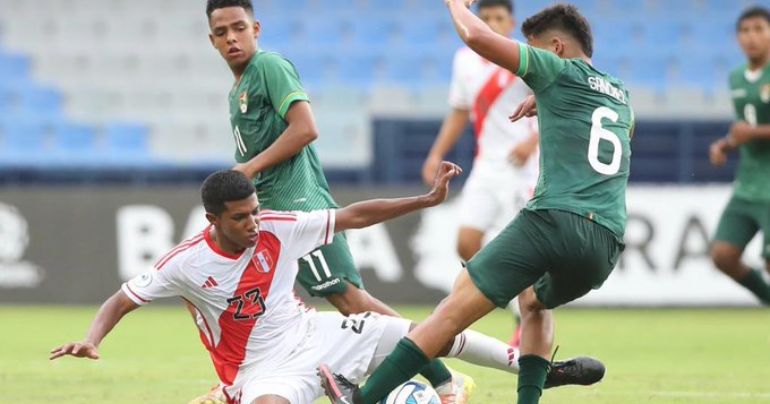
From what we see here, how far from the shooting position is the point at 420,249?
47.4ft

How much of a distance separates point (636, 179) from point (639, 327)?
407cm

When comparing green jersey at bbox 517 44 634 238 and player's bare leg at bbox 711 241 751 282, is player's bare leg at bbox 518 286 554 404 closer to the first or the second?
green jersey at bbox 517 44 634 238

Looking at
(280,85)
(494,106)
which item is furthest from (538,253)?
(494,106)

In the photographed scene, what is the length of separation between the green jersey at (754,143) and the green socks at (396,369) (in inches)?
209

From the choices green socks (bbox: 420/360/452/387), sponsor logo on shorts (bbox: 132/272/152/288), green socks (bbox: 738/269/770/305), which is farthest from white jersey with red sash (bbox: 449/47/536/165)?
sponsor logo on shorts (bbox: 132/272/152/288)

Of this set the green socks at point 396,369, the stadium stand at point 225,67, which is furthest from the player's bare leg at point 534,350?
the stadium stand at point 225,67

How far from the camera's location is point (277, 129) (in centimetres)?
687

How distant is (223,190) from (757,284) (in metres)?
6.18

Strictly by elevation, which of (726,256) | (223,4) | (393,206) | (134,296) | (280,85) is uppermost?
(223,4)

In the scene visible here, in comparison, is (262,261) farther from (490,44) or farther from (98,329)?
(490,44)

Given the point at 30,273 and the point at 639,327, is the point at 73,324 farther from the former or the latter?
the point at 639,327

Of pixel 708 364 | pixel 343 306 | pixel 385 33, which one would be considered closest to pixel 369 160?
pixel 385 33

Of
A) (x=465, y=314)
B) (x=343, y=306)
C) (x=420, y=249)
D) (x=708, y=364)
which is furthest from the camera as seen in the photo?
(x=420, y=249)

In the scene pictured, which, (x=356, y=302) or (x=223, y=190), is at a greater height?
(x=223, y=190)
